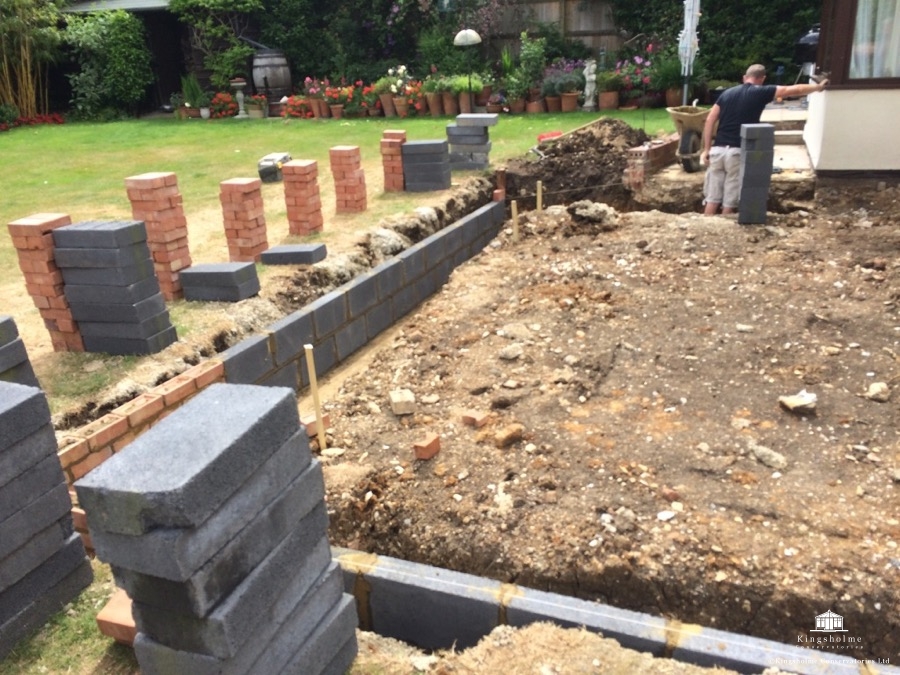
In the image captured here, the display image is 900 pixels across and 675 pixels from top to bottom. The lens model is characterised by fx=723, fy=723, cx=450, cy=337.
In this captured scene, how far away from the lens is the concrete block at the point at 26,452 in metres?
2.56

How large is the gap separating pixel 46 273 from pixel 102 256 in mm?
433

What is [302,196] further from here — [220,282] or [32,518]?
[32,518]

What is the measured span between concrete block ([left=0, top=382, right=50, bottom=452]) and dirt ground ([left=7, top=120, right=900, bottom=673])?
1690mm

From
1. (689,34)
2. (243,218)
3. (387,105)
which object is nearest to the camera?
(243,218)

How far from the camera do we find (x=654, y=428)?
4352 mm

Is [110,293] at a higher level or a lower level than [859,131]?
lower

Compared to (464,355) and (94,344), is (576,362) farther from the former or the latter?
(94,344)

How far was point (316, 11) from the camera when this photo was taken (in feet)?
58.4

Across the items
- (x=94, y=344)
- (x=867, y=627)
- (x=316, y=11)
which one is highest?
(x=316, y=11)

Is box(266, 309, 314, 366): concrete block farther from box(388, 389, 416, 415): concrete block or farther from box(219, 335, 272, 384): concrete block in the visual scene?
box(388, 389, 416, 415): concrete block

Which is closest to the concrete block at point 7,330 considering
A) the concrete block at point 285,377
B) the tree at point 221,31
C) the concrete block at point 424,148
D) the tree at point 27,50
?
the concrete block at point 285,377

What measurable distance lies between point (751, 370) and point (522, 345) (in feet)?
5.31

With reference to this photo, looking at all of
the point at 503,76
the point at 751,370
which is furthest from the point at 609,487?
the point at 503,76

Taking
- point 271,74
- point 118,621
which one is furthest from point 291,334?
point 271,74
